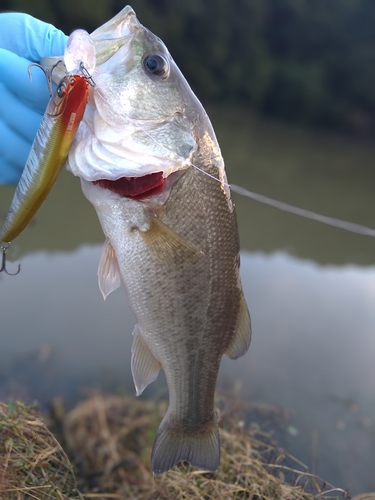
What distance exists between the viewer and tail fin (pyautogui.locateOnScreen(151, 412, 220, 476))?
1600mm

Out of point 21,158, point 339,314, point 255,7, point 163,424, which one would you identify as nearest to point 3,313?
point 21,158

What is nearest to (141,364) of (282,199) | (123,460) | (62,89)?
(62,89)

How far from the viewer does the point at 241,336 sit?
5.48ft

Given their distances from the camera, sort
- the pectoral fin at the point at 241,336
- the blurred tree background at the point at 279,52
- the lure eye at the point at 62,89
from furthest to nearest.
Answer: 1. the blurred tree background at the point at 279,52
2. the pectoral fin at the point at 241,336
3. the lure eye at the point at 62,89

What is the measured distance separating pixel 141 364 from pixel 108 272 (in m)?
0.38

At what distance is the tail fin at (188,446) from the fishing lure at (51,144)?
0.92m

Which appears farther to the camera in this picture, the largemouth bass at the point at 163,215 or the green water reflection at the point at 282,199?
the green water reflection at the point at 282,199

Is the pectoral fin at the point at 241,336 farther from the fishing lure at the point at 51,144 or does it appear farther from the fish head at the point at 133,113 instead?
the fishing lure at the point at 51,144

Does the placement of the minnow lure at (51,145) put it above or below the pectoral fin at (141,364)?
above

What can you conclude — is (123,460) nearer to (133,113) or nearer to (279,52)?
(133,113)

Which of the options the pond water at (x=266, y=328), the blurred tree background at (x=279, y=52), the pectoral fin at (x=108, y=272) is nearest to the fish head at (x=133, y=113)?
the pectoral fin at (x=108, y=272)

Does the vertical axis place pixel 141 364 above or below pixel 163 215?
below

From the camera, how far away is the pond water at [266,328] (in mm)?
2857

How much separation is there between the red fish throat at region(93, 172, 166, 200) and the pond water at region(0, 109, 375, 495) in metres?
1.52
